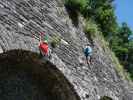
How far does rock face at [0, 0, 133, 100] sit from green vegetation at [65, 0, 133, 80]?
307mm

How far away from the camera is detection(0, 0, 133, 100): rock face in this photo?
731 cm

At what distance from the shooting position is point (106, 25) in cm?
1312

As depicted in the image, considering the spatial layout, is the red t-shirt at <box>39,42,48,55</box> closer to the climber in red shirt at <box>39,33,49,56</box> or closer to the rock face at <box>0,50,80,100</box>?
the climber in red shirt at <box>39,33,49,56</box>

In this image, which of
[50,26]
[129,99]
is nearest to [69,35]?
[50,26]

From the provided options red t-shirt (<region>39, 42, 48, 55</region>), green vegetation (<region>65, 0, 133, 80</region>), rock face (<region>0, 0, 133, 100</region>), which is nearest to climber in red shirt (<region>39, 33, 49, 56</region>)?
red t-shirt (<region>39, 42, 48, 55</region>)

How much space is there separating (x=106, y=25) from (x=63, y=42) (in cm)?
468

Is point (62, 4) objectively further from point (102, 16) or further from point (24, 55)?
point (102, 16)

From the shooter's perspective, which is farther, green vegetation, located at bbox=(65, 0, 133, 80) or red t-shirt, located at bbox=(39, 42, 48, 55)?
green vegetation, located at bbox=(65, 0, 133, 80)

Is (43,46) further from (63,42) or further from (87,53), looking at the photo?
(87,53)

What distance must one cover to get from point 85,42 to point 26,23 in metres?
2.27

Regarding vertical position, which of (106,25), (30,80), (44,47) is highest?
(106,25)

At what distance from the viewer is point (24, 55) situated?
773 cm

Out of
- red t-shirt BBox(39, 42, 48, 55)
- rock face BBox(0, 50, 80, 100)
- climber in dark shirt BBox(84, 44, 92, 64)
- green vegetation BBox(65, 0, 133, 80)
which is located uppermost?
green vegetation BBox(65, 0, 133, 80)

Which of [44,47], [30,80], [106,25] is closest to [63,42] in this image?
[44,47]
